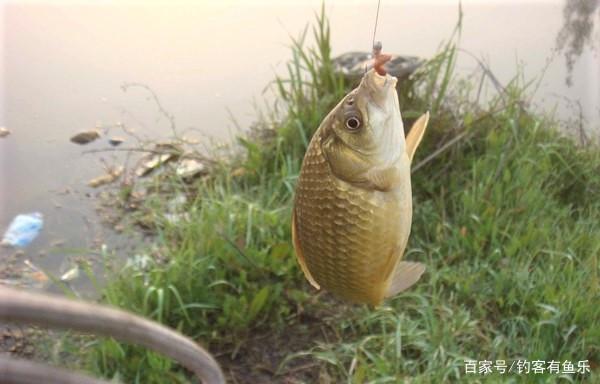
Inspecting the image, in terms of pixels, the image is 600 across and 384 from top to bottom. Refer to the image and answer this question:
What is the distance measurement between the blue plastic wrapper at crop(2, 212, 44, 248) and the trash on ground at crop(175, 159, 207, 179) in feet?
0.94

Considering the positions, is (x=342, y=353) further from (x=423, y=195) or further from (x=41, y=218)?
(x=41, y=218)

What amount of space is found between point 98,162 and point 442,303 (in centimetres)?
75

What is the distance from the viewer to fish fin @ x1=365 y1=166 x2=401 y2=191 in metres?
0.38

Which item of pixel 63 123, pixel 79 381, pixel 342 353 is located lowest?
pixel 342 353

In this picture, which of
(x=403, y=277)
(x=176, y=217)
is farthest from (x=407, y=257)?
A: (x=403, y=277)

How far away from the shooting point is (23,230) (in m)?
1.32

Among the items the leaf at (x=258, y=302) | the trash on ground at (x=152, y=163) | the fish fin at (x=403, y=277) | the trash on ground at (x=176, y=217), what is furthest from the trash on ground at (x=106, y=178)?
the fish fin at (x=403, y=277)

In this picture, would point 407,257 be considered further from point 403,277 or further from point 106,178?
point 403,277

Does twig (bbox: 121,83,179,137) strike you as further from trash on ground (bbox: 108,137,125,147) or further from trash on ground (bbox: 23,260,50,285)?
trash on ground (bbox: 23,260,50,285)

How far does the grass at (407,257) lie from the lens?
1.12m

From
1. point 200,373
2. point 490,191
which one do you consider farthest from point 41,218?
point 200,373

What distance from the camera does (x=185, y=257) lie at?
1172 mm

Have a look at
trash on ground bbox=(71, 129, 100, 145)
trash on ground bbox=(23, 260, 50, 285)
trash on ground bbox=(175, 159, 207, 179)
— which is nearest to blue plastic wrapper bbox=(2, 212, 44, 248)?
trash on ground bbox=(23, 260, 50, 285)

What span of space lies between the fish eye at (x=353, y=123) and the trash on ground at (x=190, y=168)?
3.55 ft
